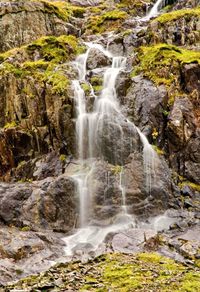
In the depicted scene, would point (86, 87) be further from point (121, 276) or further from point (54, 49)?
point (121, 276)

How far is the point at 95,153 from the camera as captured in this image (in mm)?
17781

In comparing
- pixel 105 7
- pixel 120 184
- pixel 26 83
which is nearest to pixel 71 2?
pixel 105 7

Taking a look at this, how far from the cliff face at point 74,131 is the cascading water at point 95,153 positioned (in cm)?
24

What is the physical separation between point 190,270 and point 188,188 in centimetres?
628

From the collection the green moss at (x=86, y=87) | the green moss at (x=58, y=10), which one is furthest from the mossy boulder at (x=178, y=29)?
the green moss at (x=58, y=10)

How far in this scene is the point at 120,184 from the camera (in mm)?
16500

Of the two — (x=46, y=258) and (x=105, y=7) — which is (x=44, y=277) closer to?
(x=46, y=258)

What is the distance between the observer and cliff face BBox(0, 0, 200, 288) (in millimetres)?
15703

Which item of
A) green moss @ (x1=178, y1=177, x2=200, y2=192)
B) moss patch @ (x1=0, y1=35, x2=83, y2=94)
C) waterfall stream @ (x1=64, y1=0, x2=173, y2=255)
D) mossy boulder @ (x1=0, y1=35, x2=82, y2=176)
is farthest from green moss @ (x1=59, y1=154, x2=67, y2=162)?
green moss @ (x1=178, y1=177, x2=200, y2=192)

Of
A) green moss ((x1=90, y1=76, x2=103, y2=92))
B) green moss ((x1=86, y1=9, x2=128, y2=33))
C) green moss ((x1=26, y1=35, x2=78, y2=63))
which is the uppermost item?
green moss ((x1=86, y1=9, x2=128, y2=33))

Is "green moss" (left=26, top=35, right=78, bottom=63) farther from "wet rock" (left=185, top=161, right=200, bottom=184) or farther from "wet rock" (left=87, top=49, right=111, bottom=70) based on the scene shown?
"wet rock" (left=185, top=161, right=200, bottom=184)

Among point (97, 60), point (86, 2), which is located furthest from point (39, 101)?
point (86, 2)

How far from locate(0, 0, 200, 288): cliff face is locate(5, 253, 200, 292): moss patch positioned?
129 cm

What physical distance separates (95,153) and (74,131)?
1506mm
